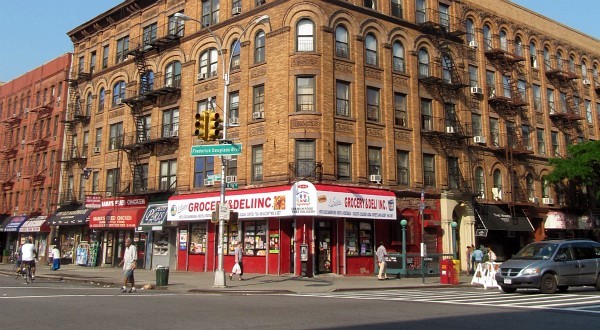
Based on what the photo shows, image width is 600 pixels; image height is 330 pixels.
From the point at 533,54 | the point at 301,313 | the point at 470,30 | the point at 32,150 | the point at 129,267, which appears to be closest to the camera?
the point at 301,313

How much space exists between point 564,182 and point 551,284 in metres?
27.7

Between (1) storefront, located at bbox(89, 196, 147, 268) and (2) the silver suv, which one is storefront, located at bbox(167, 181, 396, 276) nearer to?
(1) storefront, located at bbox(89, 196, 147, 268)

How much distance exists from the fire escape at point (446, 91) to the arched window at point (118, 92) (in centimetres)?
2219

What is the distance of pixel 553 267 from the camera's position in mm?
17797

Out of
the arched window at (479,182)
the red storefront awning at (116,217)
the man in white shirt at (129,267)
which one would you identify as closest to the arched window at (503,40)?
the arched window at (479,182)

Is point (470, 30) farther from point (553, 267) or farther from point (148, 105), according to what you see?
point (553, 267)

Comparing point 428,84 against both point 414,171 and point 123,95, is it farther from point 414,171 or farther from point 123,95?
point 123,95

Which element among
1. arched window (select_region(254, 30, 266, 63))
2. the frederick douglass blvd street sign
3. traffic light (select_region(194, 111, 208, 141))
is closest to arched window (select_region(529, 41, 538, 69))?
arched window (select_region(254, 30, 266, 63))

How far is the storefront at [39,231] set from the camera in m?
44.8

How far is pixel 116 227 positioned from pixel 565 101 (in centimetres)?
3641

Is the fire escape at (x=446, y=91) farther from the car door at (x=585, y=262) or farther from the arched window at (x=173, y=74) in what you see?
the arched window at (x=173, y=74)

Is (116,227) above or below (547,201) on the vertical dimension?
below

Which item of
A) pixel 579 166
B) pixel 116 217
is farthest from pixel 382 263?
pixel 579 166

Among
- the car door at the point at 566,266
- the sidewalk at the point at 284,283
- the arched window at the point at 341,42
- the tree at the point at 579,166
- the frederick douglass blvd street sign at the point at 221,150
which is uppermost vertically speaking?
the arched window at the point at 341,42
